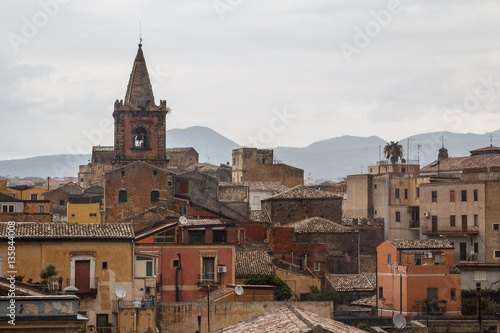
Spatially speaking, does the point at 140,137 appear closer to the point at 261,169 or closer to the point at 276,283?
the point at 276,283

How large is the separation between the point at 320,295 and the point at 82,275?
851 inches

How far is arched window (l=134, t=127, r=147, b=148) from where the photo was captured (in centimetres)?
6975

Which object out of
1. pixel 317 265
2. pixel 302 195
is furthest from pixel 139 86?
pixel 317 265

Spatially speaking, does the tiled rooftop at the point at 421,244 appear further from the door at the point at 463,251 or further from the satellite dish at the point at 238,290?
the satellite dish at the point at 238,290

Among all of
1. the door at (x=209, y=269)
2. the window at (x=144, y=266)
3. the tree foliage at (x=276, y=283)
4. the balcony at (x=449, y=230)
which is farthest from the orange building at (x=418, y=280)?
the window at (x=144, y=266)

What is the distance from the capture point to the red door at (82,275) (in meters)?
38.5

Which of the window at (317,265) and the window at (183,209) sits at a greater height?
the window at (183,209)

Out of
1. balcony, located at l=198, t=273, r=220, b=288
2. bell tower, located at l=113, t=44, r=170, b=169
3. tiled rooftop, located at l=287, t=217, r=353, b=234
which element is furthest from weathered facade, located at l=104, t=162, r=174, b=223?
balcony, located at l=198, t=273, r=220, b=288

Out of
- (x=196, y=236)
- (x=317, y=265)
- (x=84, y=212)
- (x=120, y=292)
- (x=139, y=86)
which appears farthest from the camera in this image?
(x=84, y=212)

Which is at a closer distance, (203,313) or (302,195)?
(203,313)

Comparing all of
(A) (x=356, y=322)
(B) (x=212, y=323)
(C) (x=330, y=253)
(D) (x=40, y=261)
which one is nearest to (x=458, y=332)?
(A) (x=356, y=322)

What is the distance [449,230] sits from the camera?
246 feet

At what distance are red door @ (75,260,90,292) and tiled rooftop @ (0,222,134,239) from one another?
97cm

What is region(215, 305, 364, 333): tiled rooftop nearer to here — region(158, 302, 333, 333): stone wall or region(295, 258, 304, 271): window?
region(158, 302, 333, 333): stone wall
